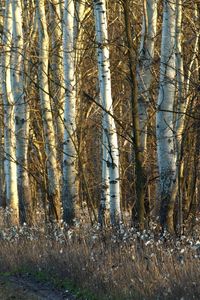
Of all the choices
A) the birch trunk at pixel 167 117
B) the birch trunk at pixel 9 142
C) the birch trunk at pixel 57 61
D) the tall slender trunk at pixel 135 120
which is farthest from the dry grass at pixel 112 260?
the birch trunk at pixel 57 61

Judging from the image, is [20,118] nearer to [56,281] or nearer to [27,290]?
[56,281]

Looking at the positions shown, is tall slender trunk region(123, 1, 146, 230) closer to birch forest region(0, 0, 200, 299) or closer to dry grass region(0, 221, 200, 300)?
birch forest region(0, 0, 200, 299)

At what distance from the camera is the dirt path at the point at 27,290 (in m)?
9.93

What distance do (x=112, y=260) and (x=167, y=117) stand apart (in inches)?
106

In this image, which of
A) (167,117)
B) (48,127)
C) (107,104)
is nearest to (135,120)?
(167,117)

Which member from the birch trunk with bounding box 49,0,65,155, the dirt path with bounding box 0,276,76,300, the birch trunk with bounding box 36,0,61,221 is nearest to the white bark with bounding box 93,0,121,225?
the dirt path with bounding box 0,276,76,300

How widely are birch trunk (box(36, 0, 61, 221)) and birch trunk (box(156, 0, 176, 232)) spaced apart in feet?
16.1

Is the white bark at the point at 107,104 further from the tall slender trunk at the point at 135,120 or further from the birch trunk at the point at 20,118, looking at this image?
the birch trunk at the point at 20,118

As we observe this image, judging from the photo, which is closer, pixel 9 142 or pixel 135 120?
pixel 135 120

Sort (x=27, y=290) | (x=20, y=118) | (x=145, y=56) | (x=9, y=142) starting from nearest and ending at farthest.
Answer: (x=27, y=290) → (x=145, y=56) → (x=20, y=118) → (x=9, y=142)

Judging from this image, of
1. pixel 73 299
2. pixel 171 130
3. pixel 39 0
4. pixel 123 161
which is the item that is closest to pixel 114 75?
pixel 123 161

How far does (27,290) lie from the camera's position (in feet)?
34.6

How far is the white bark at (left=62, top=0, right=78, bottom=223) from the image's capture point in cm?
1423

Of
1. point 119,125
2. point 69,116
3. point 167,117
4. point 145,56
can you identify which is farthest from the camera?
point 69,116
